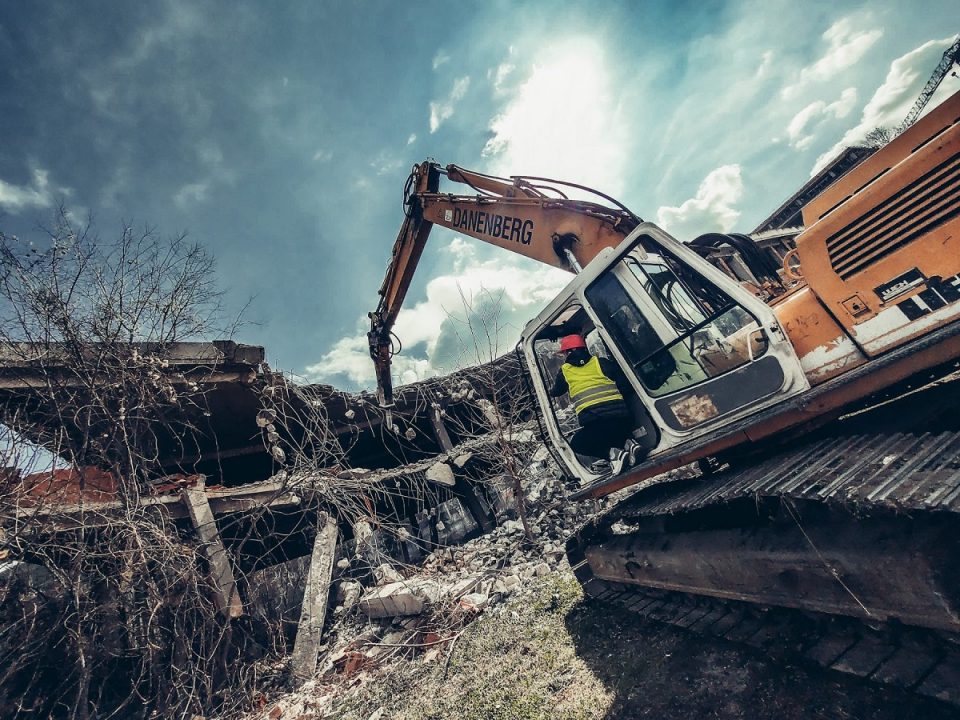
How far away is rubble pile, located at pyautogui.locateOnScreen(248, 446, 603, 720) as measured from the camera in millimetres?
4543

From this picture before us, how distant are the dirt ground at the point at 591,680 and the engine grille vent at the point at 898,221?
214 centimetres

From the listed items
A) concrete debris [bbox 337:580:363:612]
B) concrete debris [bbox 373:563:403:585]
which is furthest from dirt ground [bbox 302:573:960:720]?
→ concrete debris [bbox 337:580:363:612]

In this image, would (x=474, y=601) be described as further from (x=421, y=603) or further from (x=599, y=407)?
(x=599, y=407)

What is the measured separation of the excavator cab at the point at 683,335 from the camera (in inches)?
107

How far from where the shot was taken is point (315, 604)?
5543 mm

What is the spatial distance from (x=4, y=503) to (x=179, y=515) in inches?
59.8

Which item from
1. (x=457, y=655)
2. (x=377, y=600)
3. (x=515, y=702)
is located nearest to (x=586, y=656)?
(x=515, y=702)

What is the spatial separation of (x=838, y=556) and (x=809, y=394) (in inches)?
32.4

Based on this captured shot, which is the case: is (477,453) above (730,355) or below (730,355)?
above

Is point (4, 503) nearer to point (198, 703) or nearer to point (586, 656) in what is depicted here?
point (198, 703)

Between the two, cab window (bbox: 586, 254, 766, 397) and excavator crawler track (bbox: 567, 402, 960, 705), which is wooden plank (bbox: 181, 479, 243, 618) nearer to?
excavator crawler track (bbox: 567, 402, 960, 705)

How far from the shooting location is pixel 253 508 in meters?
5.60

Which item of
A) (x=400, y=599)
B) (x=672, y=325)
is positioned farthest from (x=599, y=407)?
(x=400, y=599)

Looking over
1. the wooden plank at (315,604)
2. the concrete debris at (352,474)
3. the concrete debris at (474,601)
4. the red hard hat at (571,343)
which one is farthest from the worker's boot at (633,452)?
the concrete debris at (352,474)
